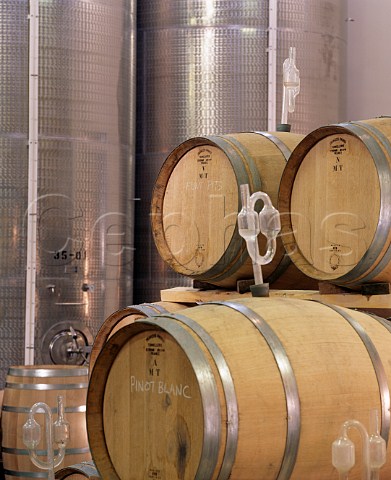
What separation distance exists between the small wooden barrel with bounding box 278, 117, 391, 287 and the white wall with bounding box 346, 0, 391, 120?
468 centimetres

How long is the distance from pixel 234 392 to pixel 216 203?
189 cm

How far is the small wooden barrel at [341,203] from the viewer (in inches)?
169

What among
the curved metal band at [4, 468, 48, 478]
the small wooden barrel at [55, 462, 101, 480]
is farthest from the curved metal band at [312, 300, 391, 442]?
the curved metal band at [4, 468, 48, 478]

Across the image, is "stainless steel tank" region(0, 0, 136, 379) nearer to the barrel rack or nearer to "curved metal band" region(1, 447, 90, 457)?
"curved metal band" region(1, 447, 90, 457)

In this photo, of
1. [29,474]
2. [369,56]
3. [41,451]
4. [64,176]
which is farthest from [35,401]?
[369,56]

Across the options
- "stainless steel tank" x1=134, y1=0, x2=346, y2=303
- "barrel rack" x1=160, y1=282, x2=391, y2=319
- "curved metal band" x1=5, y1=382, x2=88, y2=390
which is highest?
"stainless steel tank" x1=134, y1=0, x2=346, y2=303

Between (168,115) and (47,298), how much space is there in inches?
69.5

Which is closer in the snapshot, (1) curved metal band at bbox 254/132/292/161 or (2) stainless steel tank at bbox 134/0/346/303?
(1) curved metal band at bbox 254/132/292/161

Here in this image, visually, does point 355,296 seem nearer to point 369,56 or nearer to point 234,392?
point 234,392

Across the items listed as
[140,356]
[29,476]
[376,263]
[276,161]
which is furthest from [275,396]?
[29,476]

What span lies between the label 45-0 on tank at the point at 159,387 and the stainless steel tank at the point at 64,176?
4.19 m

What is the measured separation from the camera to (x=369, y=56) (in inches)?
365

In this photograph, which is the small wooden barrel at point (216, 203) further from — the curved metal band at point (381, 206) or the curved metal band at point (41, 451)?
the curved metal band at point (41, 451)

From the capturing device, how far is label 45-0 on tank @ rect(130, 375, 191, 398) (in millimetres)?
3275
